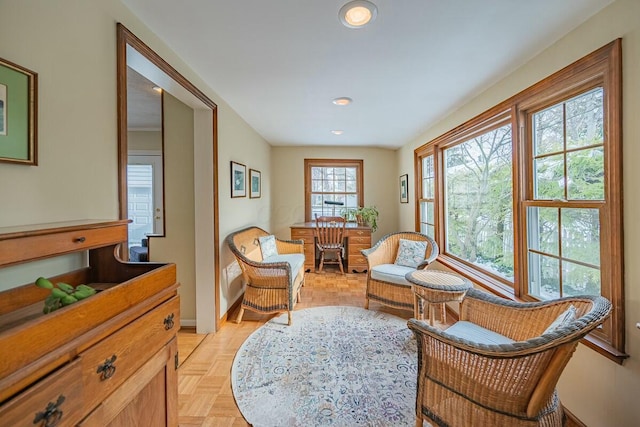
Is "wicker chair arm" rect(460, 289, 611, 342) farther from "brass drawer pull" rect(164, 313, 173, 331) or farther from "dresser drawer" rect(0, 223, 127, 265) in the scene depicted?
"dresser drawer" rect(0, 223, 127, 265)

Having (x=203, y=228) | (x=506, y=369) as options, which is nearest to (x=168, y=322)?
(x=506, y=369)

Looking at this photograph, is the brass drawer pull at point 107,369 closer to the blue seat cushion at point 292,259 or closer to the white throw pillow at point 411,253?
the blue seat cushion at point 292,259

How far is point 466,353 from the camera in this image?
123 cm

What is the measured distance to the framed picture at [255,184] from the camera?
3.77 meters

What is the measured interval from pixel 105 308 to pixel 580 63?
7.96 ft

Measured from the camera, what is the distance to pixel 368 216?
16.6 ft

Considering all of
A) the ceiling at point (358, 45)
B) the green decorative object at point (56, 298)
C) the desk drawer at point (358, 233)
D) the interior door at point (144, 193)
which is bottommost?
the desk drawer at point (358, 233)

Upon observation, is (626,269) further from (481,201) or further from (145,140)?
(145,140)

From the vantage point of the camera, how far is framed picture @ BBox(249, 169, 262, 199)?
3.77 metres

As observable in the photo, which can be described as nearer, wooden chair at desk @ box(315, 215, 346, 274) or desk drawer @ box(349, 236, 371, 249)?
wooden chair at desk @ box(315, 215, 346, 274)

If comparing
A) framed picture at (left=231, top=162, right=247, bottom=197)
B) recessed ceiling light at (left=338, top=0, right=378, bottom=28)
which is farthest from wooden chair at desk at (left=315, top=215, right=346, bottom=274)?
recessed ceiling light at (left=338, top=0, right=378, bottom=28)

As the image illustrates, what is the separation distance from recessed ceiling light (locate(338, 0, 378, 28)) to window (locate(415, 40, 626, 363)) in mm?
1167

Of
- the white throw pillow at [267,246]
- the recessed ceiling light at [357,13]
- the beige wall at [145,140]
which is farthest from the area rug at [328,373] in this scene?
the beige wall at [145,140]

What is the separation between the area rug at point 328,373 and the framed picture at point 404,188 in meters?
2.37
